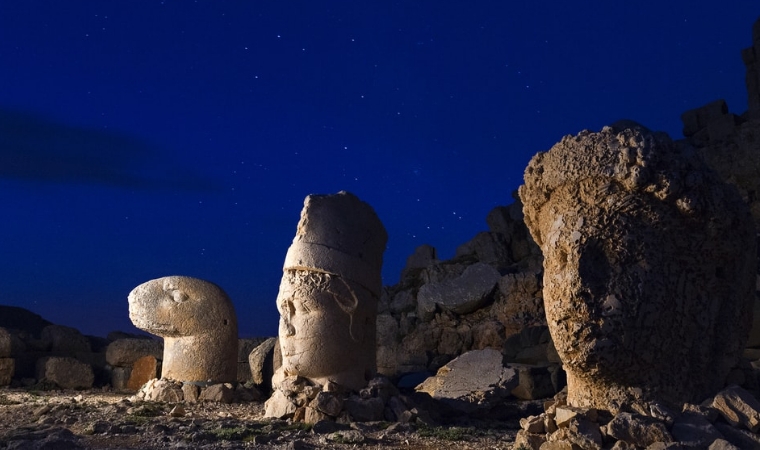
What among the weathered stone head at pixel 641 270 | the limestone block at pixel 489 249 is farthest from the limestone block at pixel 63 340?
the weathered stone head at pixel 641 270

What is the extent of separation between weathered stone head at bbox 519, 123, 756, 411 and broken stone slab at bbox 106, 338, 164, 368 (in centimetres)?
977

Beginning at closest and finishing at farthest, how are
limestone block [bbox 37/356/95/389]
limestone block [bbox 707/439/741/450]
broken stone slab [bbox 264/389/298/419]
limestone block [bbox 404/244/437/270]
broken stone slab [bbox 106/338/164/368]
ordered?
limestone block [bbox 707/439/741/450] < broken stone slab [bbox 264/389/298/419] < limestone block [bbox 37/356/95/389] < broken stone slab [bbox 106/338/164/368] < limestone block [bbox 404/244/437/270]

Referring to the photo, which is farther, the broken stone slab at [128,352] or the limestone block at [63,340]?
the limestone block at [63,340]

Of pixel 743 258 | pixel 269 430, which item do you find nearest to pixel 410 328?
pixel 269 430

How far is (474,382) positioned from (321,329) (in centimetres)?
236

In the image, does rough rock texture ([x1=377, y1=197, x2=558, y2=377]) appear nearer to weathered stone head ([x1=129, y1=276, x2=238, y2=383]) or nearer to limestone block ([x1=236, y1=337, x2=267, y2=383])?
limestone block ([x1=236, y1=337, x2=267, y2=383])

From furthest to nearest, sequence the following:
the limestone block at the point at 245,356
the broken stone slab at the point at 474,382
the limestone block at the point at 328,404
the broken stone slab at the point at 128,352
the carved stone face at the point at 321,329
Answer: the broken stone slab at the point at 128,352 → the limestone block at the point at 245,356 → the broken stone slab at the point at 474,382 → the carved stone face at the point at 321,329 → the limestone block at the point at 328,404

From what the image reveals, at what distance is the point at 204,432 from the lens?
19.2ft

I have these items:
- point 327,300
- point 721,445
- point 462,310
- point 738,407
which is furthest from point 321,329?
point 462,310

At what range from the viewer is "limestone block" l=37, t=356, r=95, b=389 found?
1211cm

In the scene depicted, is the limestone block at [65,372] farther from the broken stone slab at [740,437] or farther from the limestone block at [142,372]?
the broken stone slab at [740,437]

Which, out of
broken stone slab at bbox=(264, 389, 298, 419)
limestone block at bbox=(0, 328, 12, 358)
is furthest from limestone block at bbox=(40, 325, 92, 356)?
broken stone slab at bbox=(264, 389, 298, 419)

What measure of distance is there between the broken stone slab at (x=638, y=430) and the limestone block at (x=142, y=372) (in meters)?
9.66

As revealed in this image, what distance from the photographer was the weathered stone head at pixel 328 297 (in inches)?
296
